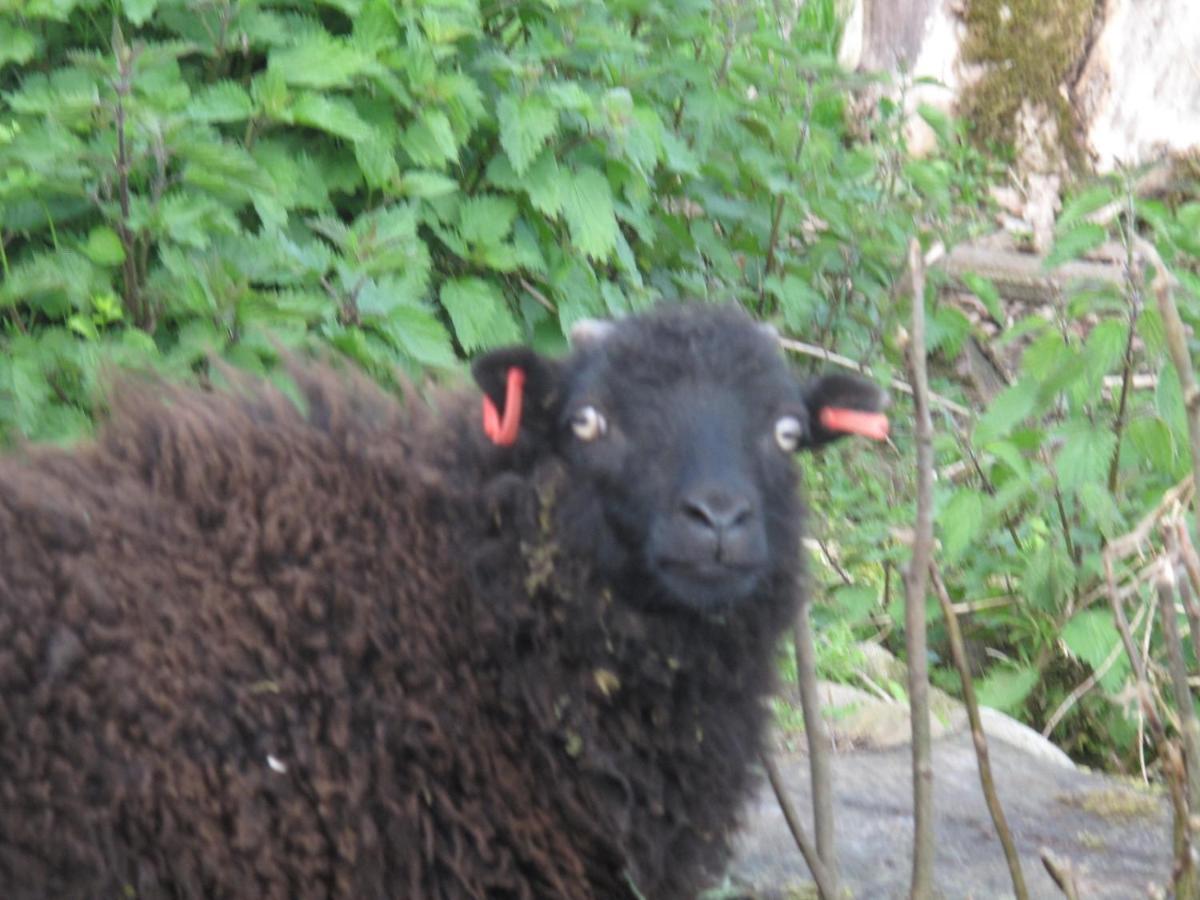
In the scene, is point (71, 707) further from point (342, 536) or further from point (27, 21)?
point (27, 21)

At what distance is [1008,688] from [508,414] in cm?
289

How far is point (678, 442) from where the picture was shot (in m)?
3.09

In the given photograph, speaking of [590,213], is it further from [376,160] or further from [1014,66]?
[1014,66]

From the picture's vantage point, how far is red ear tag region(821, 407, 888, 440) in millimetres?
3340

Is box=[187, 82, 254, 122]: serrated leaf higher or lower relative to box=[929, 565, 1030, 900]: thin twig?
higher

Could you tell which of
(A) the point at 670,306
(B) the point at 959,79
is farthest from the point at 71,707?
(B) the point at 959,79

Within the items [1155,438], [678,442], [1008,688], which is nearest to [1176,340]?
[678,442]

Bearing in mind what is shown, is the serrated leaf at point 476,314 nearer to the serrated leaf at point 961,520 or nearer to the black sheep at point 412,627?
the black sheep at point 412,627

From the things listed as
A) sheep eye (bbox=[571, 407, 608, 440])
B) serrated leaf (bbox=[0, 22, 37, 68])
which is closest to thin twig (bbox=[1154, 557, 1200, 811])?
sheep eye (bbox=[571, 407, 608, 440])

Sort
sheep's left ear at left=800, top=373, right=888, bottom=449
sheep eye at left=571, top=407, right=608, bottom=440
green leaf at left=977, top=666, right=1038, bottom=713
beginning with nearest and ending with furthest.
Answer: sheep eye at left=571, top=407, right=608, bottom=440 → sheep's left ear at left=800, top=373, right=888, bottom=449 → green leaf at left=977, top=666, right=1038, bottom=713

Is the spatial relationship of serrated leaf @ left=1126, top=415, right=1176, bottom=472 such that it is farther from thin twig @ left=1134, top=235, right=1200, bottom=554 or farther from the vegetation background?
thin twig @ left=1134, top=235, right=1200, bottom=554

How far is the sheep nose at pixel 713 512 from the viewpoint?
2959 millimetres

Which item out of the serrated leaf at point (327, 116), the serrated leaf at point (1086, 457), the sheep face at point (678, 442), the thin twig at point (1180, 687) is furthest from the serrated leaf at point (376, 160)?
the thin twig at point (1180, 687)

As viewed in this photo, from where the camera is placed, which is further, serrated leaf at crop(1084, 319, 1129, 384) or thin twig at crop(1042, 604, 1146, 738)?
serrated leaf at crop(1084, 319, 1129, 384)
